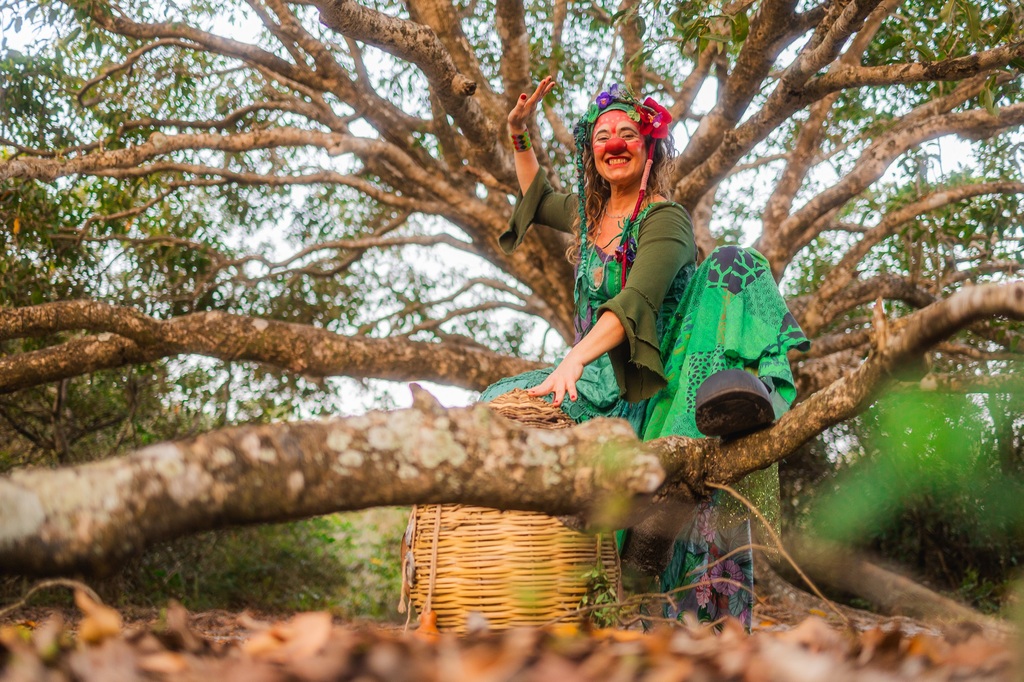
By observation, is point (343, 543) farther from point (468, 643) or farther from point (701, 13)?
point (468, 643)

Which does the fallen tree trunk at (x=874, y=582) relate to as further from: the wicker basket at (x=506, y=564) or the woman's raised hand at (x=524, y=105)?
the woman's raised hand at (x=524, y=105)

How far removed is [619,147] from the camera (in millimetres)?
3109

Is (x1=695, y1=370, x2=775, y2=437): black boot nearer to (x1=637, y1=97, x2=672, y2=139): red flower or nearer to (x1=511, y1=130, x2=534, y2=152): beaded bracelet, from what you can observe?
(x1=637, y1=97, x2=672, y2=139): red flower

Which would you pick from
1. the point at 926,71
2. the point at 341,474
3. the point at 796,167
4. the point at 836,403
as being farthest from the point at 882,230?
the point at 341,474

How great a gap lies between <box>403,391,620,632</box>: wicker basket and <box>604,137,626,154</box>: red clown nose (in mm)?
1117

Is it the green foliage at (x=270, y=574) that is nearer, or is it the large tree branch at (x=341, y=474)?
the large tree branch at (x=341, y=474)

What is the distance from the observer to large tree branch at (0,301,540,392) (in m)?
4.22

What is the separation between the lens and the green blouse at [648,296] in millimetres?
2369

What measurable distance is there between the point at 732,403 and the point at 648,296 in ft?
1.53

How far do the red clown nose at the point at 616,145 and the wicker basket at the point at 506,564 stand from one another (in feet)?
3.67

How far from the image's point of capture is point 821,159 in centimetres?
697

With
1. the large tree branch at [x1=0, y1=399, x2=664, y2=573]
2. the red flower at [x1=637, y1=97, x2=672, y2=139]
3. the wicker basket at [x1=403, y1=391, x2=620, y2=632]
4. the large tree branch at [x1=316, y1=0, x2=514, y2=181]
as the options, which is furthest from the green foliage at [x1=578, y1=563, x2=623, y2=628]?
the large tree branch at [x1=316, y1=0, x2=514, y2=181]

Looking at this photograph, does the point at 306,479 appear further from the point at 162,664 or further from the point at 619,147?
the point at 619,147

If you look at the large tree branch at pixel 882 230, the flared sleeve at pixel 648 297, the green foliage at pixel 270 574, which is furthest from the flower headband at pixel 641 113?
the green foliage at pixel 270 574
